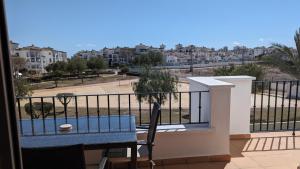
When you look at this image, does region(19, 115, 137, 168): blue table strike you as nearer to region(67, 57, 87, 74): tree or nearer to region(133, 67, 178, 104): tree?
region(133, 67, 178, 104): tree

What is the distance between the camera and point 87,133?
2246 mm

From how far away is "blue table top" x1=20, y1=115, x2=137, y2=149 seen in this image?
6.61ft

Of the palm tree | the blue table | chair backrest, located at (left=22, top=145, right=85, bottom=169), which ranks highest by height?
the palm tree

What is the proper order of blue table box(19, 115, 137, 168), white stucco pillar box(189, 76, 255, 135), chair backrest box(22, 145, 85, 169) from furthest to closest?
white stucco pillar box(189, 76, 255, 135), blue table box(19, 115, 137, 168), chair backrest box(22, 145, 85, 169)

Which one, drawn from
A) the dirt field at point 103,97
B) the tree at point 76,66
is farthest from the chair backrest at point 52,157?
the tree at point 76,66

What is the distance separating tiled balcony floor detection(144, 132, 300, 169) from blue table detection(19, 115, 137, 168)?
982 millimetres

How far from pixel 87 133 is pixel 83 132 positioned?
0.05 metres

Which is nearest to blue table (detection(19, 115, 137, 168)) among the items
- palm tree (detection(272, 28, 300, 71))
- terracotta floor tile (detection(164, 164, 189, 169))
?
terracotta floor tile (detection(164, 164, 189, 169))

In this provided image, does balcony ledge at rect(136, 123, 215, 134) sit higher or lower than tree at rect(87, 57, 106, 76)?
higher

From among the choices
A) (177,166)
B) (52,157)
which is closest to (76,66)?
(177,166)

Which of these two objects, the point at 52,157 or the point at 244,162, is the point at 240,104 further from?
the point at 52,157

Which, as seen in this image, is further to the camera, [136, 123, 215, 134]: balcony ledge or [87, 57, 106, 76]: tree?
[87, 57, 106, 76]: tree

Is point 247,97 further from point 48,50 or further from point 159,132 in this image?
point 48,50

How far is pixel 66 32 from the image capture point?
194ft
